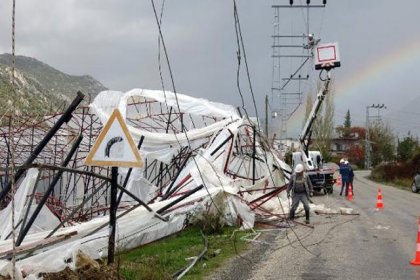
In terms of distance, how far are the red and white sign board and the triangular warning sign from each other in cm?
2331

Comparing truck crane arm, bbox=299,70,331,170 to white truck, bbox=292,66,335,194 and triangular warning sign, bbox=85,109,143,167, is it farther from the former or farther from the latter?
triangular warning sign, bbox=85,109,143,167

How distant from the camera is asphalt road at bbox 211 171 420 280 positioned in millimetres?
9523

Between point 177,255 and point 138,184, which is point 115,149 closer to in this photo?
point 177,255

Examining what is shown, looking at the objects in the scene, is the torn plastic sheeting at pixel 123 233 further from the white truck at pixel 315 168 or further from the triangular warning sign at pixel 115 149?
the white truck at pixel 315 168

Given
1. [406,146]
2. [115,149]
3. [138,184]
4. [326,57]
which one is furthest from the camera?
[406,146]

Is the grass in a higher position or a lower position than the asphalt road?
higher

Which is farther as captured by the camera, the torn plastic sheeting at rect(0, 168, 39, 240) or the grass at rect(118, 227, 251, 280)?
the torn plastic sheeting at rect(0, 168, 39, 240)

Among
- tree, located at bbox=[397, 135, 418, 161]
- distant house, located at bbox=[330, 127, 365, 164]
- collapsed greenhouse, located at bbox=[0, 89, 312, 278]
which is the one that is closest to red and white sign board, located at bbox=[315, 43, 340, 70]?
collapsed greenhouse, located at bbox=[0, 89, 312, 278]

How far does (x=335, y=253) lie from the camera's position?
11.5 m

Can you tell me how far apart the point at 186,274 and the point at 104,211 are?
8.91m

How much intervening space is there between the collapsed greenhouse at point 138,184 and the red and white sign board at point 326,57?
8.19 meters

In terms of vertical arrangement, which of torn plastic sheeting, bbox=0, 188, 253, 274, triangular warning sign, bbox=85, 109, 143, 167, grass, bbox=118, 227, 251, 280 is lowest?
grass, bbox=118, 227, 251, 280

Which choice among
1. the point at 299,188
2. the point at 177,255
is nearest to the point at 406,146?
the point at 299,188

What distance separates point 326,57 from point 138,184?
15.5m
